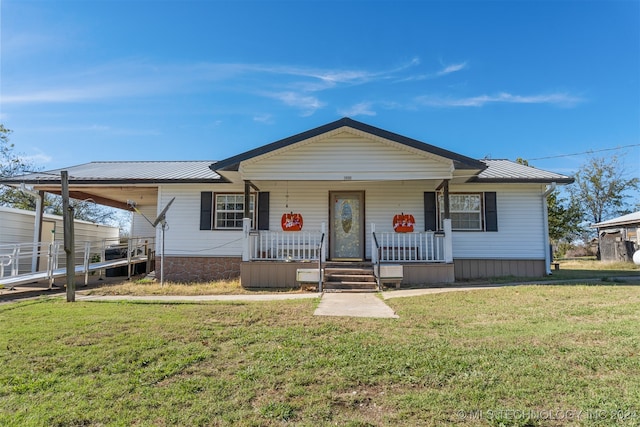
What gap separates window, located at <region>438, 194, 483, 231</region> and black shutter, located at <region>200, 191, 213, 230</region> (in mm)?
7350

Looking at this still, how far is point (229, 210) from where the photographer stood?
1162 cm

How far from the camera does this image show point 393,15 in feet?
39.9

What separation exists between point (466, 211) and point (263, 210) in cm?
653

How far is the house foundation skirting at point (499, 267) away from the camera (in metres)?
11.1

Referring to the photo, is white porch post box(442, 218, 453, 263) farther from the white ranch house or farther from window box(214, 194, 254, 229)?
window box(214, 194, 254, 229)

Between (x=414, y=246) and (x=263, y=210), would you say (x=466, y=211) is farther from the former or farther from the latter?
(x=263, y=210)

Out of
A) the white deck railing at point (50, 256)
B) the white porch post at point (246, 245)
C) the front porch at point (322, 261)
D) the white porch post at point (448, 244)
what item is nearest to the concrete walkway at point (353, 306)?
the front porch at point (322, 261)

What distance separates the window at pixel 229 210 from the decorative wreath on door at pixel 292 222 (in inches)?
52.0

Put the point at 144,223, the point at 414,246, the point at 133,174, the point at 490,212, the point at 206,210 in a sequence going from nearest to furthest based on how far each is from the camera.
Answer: the point at 414,246, the point at 490,212, the point at 206,210, the point at 133,174, the point at 144,223

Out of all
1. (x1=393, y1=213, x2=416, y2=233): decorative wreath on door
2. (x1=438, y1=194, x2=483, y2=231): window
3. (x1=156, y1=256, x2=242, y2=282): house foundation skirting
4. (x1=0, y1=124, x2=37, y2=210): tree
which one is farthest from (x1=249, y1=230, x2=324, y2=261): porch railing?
(x1=0, y1=124, x2=37, y2=210): tree

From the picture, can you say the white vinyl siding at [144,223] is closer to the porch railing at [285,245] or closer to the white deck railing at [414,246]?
the porch railing at [285,245]

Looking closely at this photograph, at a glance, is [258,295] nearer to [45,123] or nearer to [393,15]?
[393,15]

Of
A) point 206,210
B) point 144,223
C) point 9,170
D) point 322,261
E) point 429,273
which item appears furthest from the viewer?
point 9,170

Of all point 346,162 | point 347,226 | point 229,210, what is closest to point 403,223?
point 347,226
